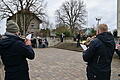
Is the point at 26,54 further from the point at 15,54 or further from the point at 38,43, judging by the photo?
the point at 38,43

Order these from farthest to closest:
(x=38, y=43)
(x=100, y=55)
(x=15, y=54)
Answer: (x=38, y=43)
(x=100, y=55)
(x=15, y=54)

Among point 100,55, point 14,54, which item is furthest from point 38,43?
point 14,54

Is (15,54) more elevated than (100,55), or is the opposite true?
(15,54)

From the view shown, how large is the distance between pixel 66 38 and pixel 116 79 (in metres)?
33.5

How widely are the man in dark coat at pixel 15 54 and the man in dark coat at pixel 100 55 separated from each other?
3.71 feet

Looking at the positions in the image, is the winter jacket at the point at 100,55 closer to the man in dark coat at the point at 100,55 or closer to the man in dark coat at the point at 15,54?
the man in dark coat at the point at 100,55

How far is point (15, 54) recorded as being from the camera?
358cm

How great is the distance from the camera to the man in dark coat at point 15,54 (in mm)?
3567

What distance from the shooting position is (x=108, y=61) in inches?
164

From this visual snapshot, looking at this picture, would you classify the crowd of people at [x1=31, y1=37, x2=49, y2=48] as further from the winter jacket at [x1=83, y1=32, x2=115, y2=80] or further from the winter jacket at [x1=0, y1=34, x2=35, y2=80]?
the winter jacket at [x1=0, y1=34, x2=35, y2=80]

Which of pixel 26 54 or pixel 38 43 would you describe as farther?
pixel 38 43

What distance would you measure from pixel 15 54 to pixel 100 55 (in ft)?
5.08

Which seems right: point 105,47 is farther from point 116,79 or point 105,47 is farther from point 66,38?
point 66,38

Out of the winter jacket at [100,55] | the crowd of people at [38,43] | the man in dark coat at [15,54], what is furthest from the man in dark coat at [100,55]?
the crowd of people at [38,43]
